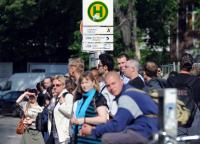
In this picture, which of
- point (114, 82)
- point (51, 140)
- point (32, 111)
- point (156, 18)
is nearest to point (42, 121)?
point (51, 140)

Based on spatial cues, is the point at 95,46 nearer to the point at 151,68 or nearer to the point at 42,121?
the point at 42,121

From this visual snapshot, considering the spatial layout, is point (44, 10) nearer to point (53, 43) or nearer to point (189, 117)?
point (53, 43)

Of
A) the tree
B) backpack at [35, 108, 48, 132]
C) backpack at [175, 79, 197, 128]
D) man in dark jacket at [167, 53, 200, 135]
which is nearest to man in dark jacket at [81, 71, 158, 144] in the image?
backpack at [175, 79, 197, 128]

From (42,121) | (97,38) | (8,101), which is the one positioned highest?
(97,38)

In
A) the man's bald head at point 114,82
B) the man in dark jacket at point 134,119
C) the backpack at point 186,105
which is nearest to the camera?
the man in dark jacket at point 134,119

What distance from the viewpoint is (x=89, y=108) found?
960cm

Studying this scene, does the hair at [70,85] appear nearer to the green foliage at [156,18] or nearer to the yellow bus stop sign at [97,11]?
the yellow bus stop sign at [97,11]

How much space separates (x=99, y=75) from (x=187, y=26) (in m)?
46.4

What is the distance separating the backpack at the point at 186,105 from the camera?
9.38 metres

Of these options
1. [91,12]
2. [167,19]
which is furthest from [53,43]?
[91,12]

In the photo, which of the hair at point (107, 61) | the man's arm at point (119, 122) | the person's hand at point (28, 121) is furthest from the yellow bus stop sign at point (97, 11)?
the man's arm at point (119, 122)

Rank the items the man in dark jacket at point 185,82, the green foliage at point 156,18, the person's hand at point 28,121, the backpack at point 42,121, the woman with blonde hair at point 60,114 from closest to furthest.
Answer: the man in dark jacket at point 185,82 → the woman with blonde hair at point 60,114 → the backpack at point 42,121 → the person's hand at point 28,121 → the green foliage at point 156,18

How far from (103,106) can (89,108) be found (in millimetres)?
231

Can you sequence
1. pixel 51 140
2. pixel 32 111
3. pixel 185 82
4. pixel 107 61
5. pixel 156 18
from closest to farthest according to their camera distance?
pixel 185 82, pixel 107 61, pixel 51 140, pixel 32 111, pixel 156 18
